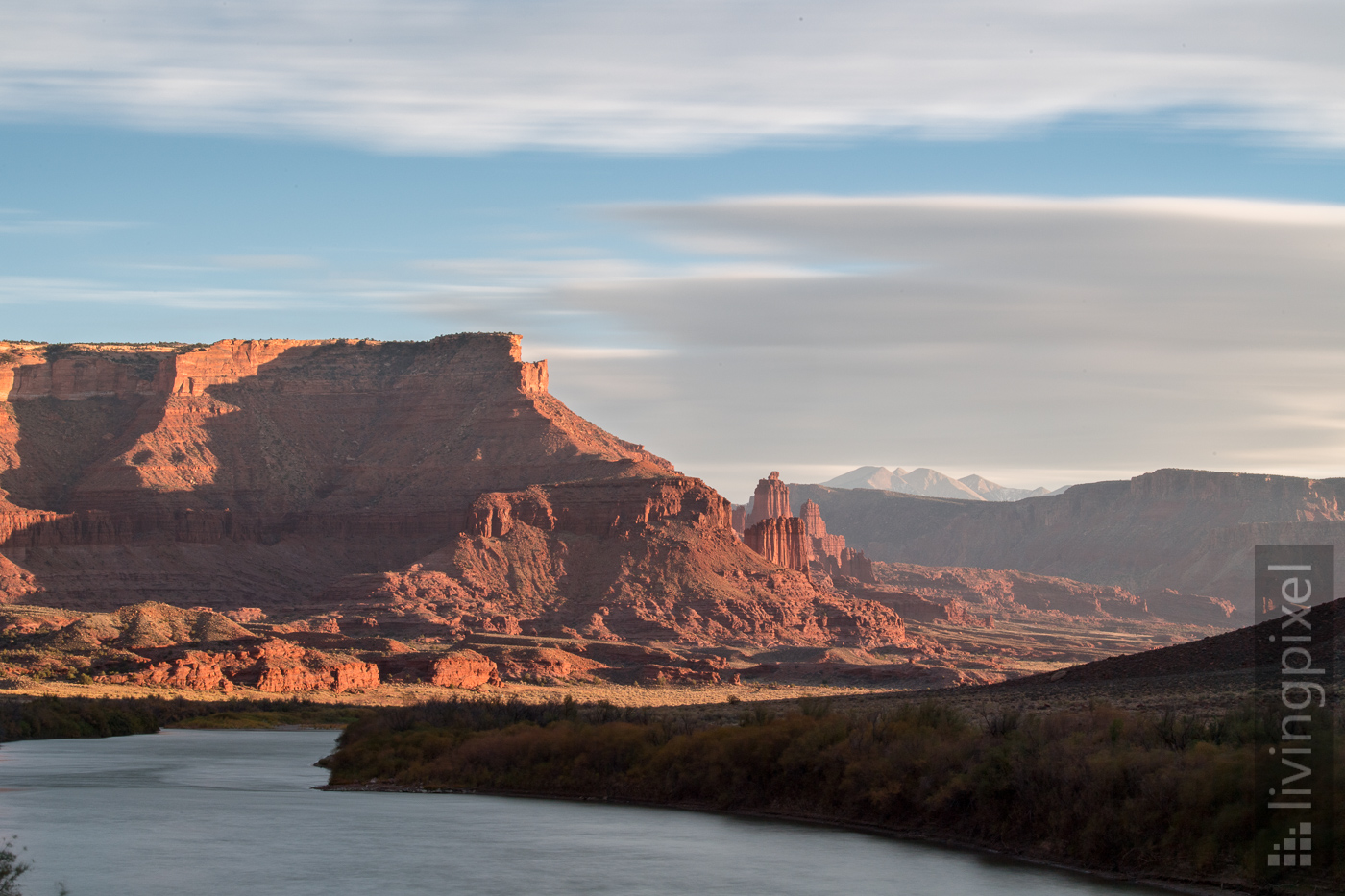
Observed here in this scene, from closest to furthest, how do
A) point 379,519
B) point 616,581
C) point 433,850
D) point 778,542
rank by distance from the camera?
point 433,850, point 616,581, point 379,519, point 778,542

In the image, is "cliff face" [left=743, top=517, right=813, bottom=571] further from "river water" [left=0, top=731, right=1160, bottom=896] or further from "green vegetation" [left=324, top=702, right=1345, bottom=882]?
"river water" [left=0, top=731, right=1160, bottom=896]

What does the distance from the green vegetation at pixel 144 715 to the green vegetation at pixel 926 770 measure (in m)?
23.9

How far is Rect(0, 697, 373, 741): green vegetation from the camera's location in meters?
75.5

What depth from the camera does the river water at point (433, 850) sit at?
109 feet

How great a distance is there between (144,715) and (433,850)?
4895cm

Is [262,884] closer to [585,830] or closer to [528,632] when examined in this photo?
[585,830]

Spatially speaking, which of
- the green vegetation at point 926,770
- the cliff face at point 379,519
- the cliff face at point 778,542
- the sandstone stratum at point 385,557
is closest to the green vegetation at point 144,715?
the sandstone stratum at point 385,557

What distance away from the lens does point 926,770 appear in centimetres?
3931

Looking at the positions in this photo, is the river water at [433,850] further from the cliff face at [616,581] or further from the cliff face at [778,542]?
the cliff face at [778,542]

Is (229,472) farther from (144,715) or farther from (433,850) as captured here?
(433,850)

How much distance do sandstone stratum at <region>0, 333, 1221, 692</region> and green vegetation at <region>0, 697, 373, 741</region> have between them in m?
8.83

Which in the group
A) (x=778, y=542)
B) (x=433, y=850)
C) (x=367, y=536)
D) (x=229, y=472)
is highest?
(x=229, y=472)

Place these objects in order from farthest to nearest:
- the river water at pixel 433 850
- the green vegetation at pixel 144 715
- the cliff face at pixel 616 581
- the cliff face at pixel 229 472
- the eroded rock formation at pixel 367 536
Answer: the cliff face at pixel 229 472, the cliff face at pixel 616 581, the eroded rock formation at pixel 367 536, the green vegetation at pixel 144 715, the river water at pixel 433 850

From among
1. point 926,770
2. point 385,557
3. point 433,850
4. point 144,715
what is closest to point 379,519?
point 385,557
